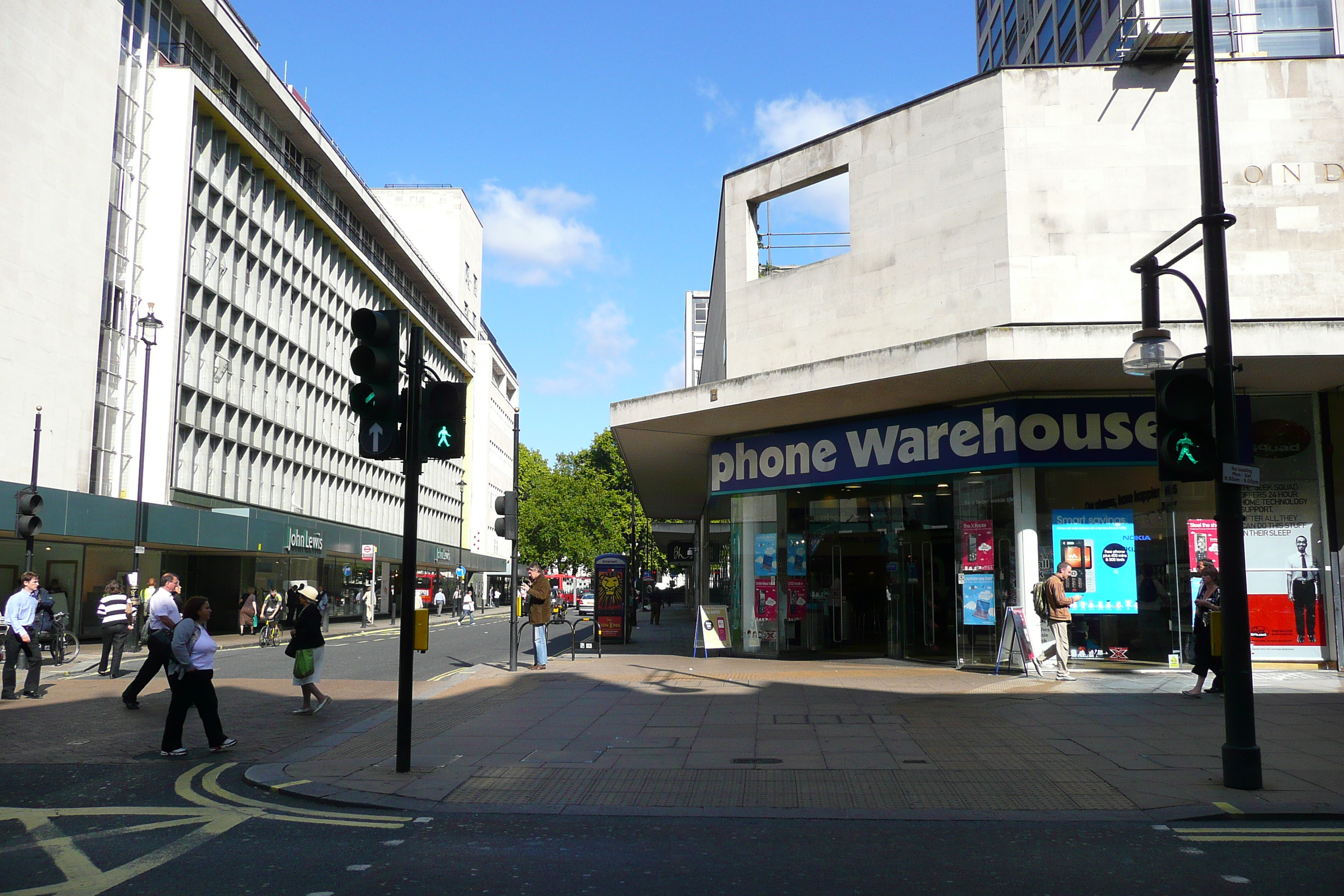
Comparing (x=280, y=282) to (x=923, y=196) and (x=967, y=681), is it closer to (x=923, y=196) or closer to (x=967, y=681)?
(x=923, y=196)

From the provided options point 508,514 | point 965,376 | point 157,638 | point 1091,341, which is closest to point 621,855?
point 157,638

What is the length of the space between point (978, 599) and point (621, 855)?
1163 cm

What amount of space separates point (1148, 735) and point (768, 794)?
4547mm

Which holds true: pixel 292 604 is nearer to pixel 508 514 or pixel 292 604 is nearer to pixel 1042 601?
pixel 508 514

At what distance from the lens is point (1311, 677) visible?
14.8 meters

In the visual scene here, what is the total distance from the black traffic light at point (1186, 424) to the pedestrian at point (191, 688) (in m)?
8.47

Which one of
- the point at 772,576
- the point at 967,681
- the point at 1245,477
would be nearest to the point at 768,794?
the point at 1245,477

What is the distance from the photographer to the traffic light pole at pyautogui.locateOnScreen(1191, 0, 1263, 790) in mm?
7562

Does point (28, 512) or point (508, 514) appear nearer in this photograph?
point (508, 514)

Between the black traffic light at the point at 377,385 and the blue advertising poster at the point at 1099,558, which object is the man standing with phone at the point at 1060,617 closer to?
the blue advertising poster at the point at 1099,558

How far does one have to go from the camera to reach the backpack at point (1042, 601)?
1484 cm

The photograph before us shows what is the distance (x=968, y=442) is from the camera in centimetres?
1659

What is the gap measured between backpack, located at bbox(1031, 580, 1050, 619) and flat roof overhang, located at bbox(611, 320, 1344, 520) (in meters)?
3.05

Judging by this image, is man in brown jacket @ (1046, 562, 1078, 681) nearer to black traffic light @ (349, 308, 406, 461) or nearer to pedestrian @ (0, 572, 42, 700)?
black traffic light @ (349, 308, 406, 461)
